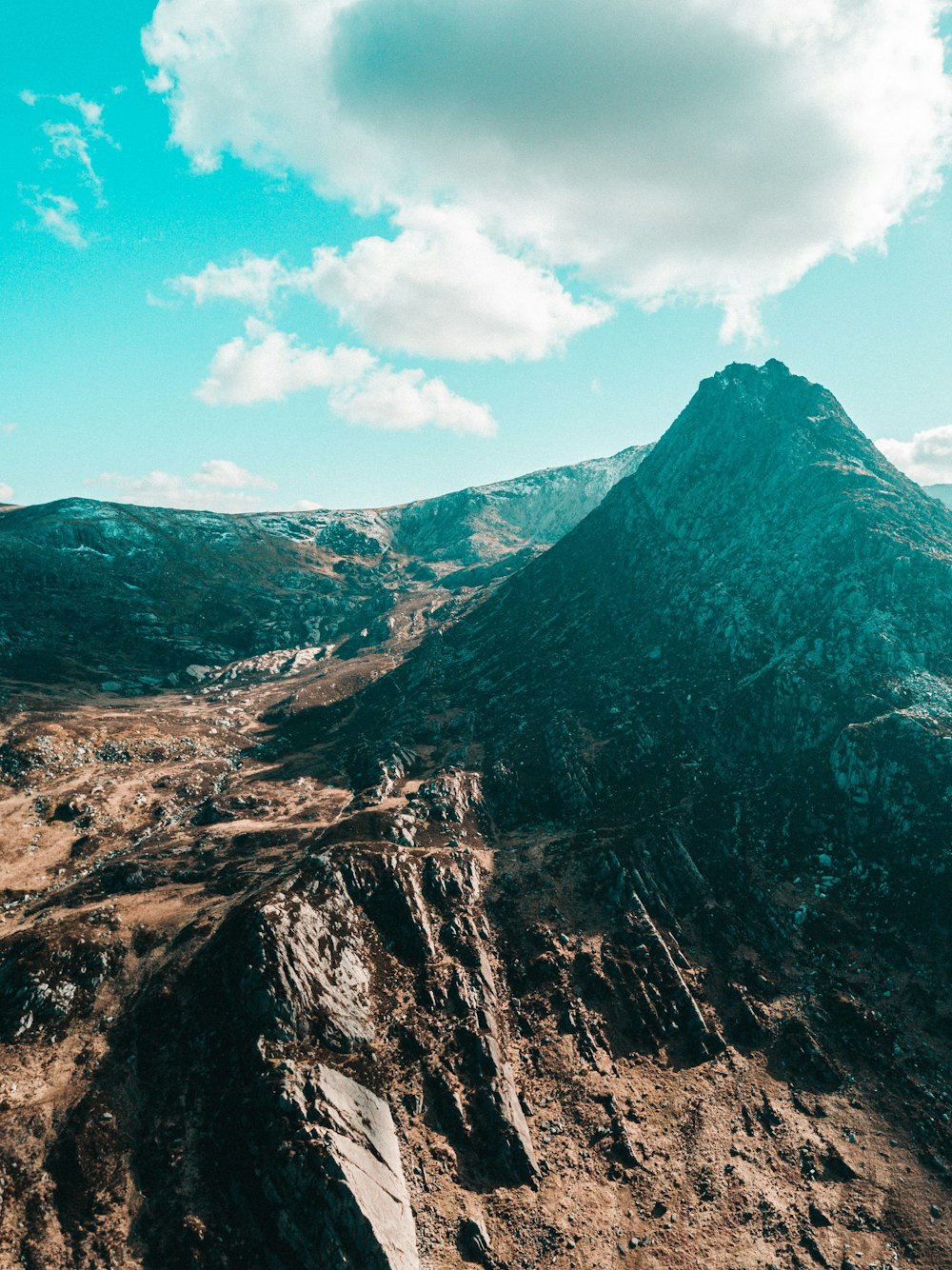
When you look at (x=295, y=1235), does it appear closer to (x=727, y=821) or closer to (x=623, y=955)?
(x=623, y=955)

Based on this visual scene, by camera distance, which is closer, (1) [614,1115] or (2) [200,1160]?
(2) [200,1160]

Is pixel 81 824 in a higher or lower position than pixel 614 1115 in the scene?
higher

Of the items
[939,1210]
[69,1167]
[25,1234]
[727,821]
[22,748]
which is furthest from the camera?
[22,748]

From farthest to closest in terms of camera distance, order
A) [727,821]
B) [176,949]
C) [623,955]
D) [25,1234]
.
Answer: [727,821]
[623,955]
[176,949]
[25,1234]

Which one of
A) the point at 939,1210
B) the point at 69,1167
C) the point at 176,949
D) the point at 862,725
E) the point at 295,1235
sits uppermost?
the point at 862,725

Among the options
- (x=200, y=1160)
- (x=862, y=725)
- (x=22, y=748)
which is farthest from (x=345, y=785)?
(x=862, y=725)

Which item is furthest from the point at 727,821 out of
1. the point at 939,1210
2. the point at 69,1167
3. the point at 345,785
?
the point at 69,1167
